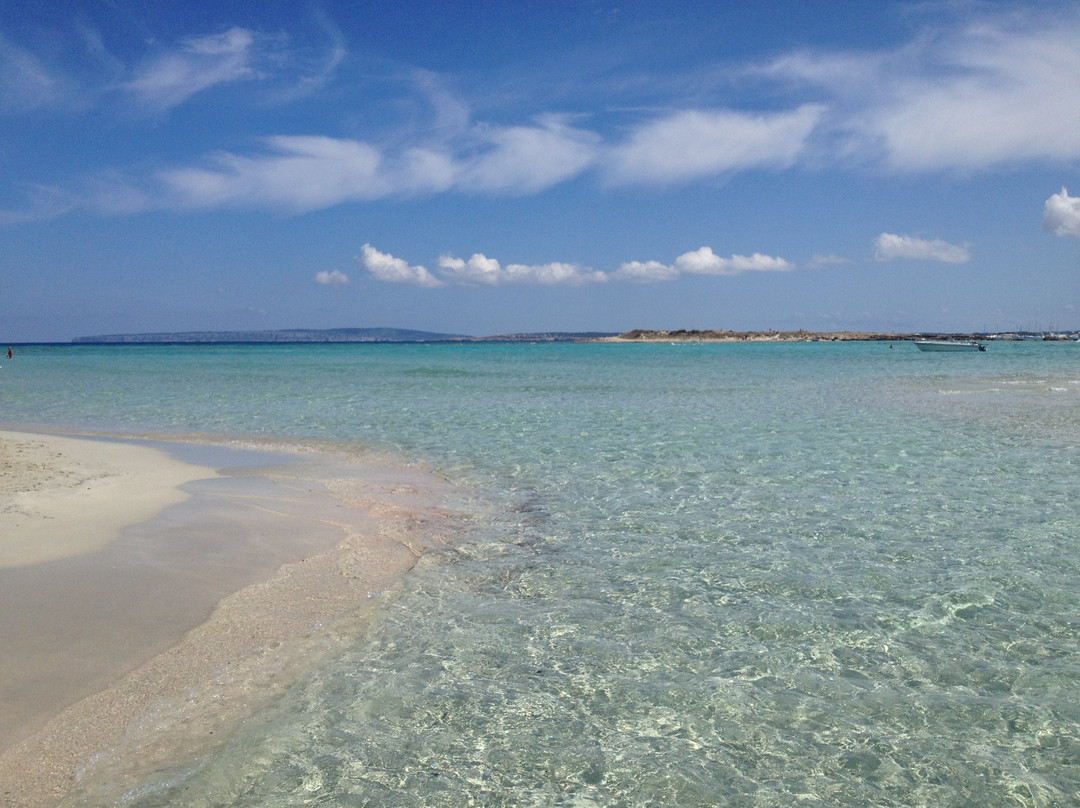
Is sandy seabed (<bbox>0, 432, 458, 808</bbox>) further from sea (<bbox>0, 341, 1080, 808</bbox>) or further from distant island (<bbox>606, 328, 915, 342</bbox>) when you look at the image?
distant island (<bbox>606, 328, 915, 342</bbox>)

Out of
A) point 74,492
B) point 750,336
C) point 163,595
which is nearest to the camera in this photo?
point 163,595

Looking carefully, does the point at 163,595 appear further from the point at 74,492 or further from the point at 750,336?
the point at 750,336

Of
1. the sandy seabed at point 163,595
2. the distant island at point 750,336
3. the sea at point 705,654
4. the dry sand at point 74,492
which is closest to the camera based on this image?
the sea at point 705,654

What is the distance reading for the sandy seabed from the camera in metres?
3.95

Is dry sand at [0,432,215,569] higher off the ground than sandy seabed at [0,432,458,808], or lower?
higher

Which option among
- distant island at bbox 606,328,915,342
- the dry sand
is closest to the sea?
the dry sand

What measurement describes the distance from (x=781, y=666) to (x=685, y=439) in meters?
10.3

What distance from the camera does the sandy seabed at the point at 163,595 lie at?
395 cm

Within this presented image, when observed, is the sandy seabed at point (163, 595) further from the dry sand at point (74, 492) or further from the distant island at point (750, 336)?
Answer: the distant island at point (750, 336)

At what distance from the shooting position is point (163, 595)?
236 inches

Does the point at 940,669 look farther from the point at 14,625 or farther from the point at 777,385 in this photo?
the point at 777,385

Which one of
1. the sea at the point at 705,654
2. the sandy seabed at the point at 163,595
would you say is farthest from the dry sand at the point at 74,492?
the sea at the point at 705,654

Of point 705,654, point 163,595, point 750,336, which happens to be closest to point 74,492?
point 163,595

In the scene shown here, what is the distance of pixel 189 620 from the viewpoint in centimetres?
552
